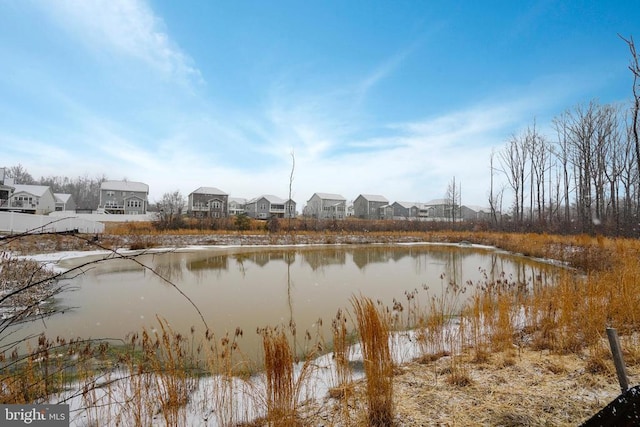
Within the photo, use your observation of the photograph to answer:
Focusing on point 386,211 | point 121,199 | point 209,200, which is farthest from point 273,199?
point 386,211

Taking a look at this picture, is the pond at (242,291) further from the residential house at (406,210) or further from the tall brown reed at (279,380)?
the residential house at (406,210)

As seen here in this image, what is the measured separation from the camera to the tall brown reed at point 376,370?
7.73 feet

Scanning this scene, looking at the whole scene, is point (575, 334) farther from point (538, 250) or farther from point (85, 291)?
point (538, 250)

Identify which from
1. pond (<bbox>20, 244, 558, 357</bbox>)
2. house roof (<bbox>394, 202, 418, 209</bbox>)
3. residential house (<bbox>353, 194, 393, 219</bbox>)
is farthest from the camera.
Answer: house roof (<bbox>394, 202, 418, 209</bbox>)

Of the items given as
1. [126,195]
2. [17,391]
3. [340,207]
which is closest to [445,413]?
[17,391]

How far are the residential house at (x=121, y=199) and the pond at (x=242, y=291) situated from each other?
3647cm

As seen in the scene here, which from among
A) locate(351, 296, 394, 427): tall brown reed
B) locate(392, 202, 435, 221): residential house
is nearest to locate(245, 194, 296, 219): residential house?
locate(392, 202, 435, 221): residential house

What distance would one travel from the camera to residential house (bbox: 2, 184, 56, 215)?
3738cm

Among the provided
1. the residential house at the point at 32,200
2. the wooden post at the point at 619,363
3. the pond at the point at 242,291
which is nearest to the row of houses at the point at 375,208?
the residential house at the point at 32,200

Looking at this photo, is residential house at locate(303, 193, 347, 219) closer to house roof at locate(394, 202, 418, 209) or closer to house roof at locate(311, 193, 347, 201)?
house roof at locate(311, 193, 347, 201)

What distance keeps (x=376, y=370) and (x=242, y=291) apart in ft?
18.7

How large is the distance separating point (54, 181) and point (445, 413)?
3832 inches

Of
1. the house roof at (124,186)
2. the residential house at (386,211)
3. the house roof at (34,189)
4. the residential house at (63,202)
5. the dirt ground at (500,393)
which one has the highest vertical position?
the house roof at (124,186)

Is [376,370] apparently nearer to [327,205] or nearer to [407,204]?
[327,205]
